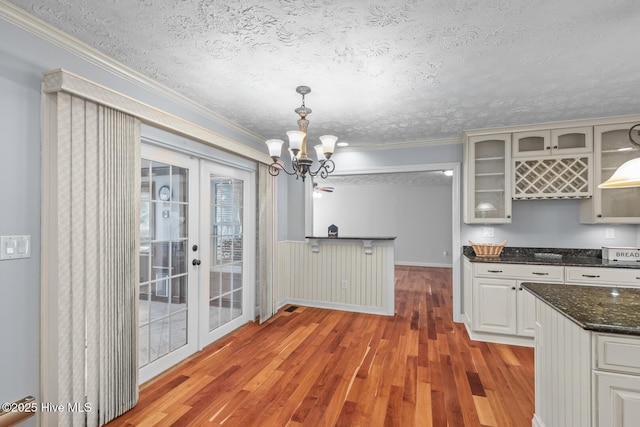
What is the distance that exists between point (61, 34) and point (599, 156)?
477 cm

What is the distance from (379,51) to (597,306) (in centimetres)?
187

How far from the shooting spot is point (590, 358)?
4.23 ft

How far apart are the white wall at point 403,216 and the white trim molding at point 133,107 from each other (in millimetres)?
5700

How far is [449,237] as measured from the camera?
806cm

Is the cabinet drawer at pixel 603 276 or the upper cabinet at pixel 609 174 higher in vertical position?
the upper cabinet at pixel 609 174

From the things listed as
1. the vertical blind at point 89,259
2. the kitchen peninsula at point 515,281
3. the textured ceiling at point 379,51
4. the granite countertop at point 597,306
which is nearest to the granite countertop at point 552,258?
the kitchen peninsula at point 515,281

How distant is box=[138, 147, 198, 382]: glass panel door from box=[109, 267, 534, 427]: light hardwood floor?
21cm

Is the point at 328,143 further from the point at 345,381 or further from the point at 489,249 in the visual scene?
the point at 489,249

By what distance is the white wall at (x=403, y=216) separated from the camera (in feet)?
26.7

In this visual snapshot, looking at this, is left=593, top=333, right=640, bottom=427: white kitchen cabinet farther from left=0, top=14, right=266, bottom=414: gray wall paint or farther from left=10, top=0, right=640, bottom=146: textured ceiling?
left=0, top=14, right=266, bottom=414: gray wall paint

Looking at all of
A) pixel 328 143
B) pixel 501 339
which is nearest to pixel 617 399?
pixel 328 143

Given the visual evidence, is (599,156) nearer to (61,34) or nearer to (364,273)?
(364,273)

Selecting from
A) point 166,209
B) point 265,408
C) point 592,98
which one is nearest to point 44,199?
point 166,209

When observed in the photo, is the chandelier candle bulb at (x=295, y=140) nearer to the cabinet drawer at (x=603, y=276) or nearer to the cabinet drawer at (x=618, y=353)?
the cabinet drawer at (x=618, y=353)
